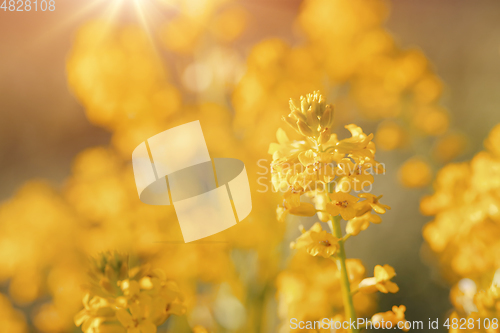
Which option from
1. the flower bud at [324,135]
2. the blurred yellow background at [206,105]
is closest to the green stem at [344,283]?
the flower bud at [324,135]

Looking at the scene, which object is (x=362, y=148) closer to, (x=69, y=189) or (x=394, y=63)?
(x=394, y=63)

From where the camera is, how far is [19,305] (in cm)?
83

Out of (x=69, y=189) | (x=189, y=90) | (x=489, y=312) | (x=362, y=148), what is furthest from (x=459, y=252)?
(x=69, y=189)

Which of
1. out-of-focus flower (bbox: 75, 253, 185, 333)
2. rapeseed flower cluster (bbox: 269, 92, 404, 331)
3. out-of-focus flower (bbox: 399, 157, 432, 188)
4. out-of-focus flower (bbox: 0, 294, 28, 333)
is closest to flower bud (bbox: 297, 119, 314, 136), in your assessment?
rapeseed flower cluster (bbox: 269, 92, 404, 331)

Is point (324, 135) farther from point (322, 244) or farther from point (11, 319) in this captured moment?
point (11, 319)

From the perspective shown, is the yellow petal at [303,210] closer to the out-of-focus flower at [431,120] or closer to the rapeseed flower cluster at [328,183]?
the rapeseed flower cluster at [328,183]

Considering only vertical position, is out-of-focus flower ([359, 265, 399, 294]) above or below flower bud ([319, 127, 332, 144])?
below

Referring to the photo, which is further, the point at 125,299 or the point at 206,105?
the point at 206,105

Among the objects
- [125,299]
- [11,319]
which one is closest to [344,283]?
[125,299]

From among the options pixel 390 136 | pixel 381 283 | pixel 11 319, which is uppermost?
pixel 390 136

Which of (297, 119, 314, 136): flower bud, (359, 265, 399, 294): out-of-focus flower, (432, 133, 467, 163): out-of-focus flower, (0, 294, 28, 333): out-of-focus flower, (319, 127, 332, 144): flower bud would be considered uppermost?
(297, 119, 314, 136): flower bud

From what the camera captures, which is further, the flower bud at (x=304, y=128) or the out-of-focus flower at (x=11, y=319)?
the out-of-focus flower at (x=11, y=319)

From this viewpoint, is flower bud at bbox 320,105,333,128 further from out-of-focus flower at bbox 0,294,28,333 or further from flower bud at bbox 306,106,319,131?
out-of-focus flower at bbox 0,294,28,333

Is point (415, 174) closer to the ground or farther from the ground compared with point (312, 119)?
closer to the ground
